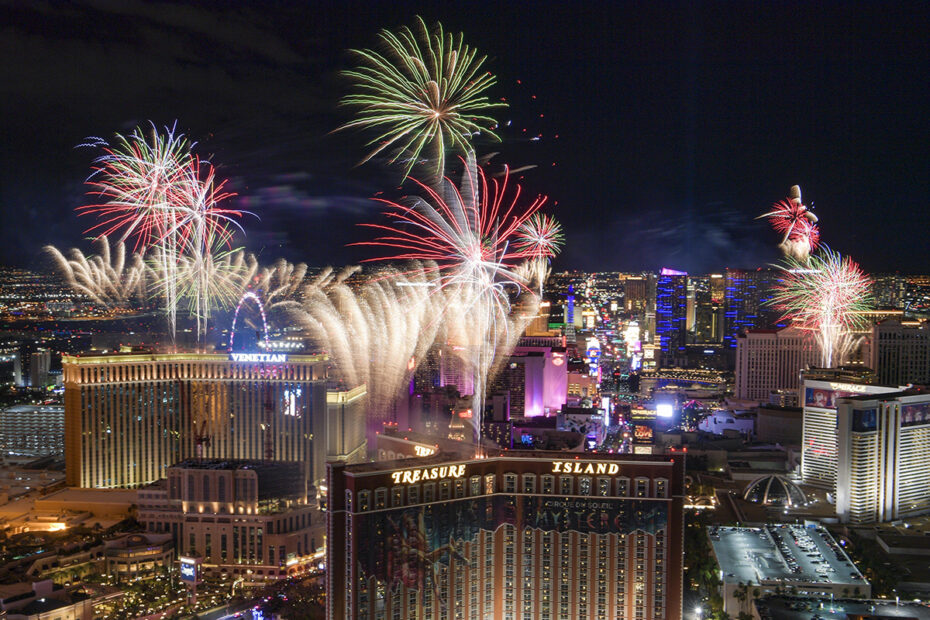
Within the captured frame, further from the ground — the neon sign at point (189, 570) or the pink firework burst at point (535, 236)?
the pink firework burst at point (535, 236)

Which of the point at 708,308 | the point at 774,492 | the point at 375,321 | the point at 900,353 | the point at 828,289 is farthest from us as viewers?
the point at 708,308

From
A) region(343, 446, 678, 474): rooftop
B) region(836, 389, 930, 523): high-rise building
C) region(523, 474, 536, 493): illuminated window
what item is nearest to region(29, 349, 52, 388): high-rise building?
region(343, 446, 678, 474): rooftop

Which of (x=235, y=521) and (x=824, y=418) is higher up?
(x=824, y=418)

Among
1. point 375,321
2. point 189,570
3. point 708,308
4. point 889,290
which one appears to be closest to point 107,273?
point 375,321

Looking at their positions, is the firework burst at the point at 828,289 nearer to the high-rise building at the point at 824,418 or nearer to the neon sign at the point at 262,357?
the high-rise building at the point at 824,418

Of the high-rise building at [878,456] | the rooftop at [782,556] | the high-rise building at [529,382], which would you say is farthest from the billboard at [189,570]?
the high-rise building at [878,456]

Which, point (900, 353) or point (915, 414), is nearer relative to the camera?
point (915, 414)

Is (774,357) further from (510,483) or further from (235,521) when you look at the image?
(510,483)
